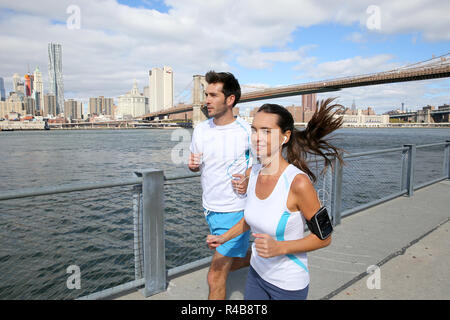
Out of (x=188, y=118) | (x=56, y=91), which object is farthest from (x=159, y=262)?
(x=56, y=91)

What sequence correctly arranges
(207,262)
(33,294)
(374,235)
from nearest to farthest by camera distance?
(207,262) < (374,235) < (33,294)

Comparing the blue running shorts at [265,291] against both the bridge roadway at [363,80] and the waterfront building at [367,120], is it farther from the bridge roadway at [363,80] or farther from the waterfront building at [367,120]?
the waterfront building at [367,120]

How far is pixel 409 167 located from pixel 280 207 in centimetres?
490

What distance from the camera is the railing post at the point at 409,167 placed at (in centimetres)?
541

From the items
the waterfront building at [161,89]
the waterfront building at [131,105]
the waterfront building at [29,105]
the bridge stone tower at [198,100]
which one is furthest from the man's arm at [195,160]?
the waterfront building at [29,105]

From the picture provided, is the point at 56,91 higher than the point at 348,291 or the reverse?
higher

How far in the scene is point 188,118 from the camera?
79.4m

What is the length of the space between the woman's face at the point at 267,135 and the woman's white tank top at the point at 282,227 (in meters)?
0.11

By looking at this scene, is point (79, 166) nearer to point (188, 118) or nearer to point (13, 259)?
point (13, 259)

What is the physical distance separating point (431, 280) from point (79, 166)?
2228 centimetres

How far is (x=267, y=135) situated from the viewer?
4.93ft
